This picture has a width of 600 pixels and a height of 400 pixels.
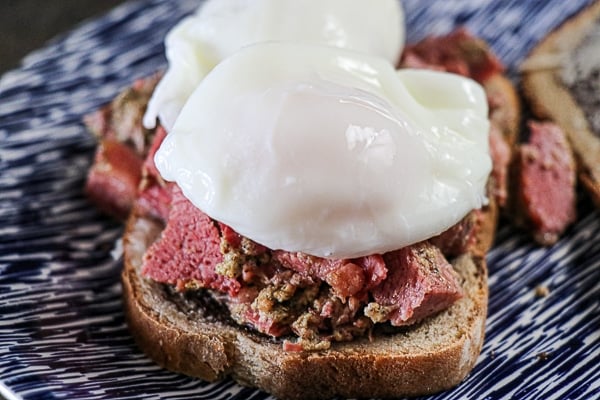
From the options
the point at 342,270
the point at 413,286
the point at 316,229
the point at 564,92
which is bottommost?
the point at 564,92

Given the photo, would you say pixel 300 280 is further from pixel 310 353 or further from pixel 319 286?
pixel 310 353

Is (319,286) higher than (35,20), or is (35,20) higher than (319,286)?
(35,20)

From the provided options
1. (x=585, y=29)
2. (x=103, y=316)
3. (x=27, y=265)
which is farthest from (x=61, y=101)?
(x=585, y=29)

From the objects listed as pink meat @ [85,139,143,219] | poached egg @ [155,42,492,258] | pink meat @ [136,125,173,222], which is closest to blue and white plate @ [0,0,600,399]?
pink meat @ [85,139,143,219]

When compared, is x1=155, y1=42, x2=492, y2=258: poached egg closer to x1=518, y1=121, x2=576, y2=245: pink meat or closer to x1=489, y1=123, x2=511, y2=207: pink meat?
x1=489, y1=123, x2=511, y2=207: pink meat

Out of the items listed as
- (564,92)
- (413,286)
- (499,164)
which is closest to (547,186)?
(499,164)

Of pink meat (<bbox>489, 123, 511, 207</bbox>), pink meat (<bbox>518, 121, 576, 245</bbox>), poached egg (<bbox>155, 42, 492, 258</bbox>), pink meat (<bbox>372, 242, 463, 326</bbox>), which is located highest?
poached egg (<bbox>155, 42, 492, 258</bbox>)

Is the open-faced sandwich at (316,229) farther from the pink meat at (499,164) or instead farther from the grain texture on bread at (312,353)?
the pink meat at (499,164)
